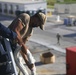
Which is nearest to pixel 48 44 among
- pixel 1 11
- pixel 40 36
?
pixel 40 36

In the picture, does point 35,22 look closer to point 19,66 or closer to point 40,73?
point 19,66

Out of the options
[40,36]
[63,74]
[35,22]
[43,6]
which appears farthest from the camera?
[43,6]

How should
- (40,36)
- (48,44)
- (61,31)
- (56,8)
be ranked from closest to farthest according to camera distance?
(48,44) < (40,36) < (61,31) < (56,8)

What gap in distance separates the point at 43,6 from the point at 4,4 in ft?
18.3

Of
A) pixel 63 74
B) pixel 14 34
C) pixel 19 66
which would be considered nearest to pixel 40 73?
pixel 63 74

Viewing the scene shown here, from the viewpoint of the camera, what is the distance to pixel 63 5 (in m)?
39.2

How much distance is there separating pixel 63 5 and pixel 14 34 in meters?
35.0

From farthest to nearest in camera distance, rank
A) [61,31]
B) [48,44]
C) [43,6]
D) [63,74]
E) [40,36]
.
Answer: [43,6]
[61,31]
[40,36]
[48,44]
[63,74]

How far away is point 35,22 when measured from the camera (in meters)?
5.39

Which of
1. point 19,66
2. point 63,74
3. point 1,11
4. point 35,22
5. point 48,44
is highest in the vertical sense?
point 35,22

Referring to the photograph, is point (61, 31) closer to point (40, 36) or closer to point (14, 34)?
point (40, 36)

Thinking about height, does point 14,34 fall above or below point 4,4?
above

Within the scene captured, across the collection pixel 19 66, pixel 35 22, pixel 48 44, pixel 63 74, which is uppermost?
pixel 35 22

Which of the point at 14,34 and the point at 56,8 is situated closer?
the point at 14,34
